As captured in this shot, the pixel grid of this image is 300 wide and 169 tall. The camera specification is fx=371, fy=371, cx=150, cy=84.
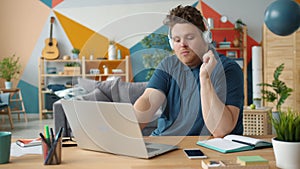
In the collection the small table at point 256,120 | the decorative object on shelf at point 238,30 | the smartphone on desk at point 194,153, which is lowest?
the small table at point 256,120

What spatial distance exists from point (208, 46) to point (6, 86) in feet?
17.2

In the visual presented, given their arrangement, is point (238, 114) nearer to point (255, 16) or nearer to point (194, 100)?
point (194, 100)

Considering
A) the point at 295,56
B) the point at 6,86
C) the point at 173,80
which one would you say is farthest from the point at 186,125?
the point at 6,86

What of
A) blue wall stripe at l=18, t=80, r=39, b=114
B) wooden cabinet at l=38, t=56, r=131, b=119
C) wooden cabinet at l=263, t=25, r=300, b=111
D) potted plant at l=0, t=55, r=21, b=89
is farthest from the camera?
blue wall stripe at l=18, t=80, r=39, b=114

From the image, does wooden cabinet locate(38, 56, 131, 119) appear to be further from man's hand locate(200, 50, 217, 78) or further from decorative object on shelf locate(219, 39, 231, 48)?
man's hand locate(200, 50, 217, 78)

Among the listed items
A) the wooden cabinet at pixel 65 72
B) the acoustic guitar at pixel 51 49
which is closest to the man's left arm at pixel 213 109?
the wooden cabinet at pixel 65 72

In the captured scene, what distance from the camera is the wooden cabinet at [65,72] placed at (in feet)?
21.1

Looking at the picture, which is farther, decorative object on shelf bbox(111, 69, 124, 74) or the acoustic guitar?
the acoustic guitar

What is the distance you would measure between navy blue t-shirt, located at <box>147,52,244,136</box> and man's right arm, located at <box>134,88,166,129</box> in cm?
3

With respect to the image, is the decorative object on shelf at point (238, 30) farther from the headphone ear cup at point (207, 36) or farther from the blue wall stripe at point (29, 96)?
the headphone ear cup at point (207, 36)

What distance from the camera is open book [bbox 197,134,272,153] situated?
49.0 inches

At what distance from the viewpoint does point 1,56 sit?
21.9 ft

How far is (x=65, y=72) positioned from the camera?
645 cm

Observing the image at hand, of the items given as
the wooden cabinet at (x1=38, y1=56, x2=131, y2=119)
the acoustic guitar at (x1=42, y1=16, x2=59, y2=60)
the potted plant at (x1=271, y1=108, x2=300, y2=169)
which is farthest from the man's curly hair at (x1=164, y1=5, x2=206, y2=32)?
the acoustic guitar at (x1=42, y1=16, x2=59, y2=60)
